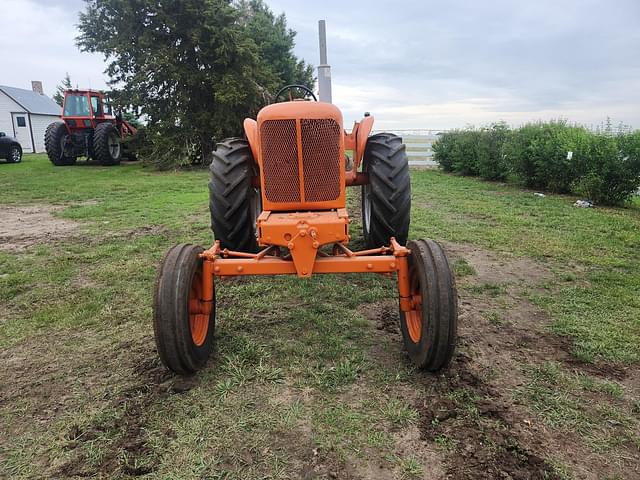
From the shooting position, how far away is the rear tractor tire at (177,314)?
2.84 metres

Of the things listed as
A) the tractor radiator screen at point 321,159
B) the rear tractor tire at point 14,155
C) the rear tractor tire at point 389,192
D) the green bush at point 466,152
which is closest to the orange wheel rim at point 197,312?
the tractor radiator screen at point 321,159

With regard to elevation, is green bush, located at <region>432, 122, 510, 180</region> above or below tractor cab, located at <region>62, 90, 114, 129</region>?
below

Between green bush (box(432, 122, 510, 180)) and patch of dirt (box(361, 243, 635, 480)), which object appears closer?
patch of dirt (box(361, 243, 635, 480))

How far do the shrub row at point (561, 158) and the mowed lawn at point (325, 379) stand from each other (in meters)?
4.04

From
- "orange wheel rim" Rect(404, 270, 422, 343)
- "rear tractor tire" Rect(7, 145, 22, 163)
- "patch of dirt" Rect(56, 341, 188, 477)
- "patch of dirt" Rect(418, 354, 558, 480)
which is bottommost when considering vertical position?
"patch of dirt" Rect(418, 354, 558, 480)

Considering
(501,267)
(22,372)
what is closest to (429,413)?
(22,372)

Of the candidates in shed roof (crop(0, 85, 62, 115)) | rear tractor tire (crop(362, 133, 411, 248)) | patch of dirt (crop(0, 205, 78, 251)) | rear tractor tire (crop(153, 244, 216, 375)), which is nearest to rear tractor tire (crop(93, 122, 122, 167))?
patch of dirt (crop(0, 205, 78, 251))

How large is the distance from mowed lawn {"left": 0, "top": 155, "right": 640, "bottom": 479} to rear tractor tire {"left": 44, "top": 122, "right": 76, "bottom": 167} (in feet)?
44.2

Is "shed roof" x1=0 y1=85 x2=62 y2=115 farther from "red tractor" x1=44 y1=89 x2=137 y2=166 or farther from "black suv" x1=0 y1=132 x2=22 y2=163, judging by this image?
"red tractor" x1=44 y1=89 x2=137 y2=166

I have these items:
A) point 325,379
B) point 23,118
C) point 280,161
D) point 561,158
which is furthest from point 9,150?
point 325,379

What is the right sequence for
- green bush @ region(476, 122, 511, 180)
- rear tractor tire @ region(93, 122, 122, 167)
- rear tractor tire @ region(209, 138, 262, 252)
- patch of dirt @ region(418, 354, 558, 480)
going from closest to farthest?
patch of dirt @ region(418, 354, 558, 480) → rear tractor tire @ region(209, 138, 262, 252) → green bush @ region(476, 122, 511, 180) → rear tractor tire @ region(93, 122, 122, 167)

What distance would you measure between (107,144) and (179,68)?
408 centimetres

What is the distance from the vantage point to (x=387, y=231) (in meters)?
4.27

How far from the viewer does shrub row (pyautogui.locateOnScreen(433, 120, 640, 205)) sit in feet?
30.0
